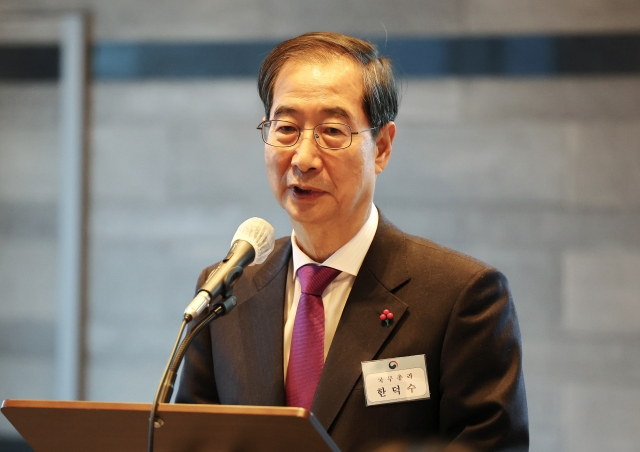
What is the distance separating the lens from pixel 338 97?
1864 mm

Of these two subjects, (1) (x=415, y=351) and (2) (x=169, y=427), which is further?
(1) (x=415, y=351)

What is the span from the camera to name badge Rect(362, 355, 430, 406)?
Result: 69.5 inches

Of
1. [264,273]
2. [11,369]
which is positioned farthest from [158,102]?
[264,273]

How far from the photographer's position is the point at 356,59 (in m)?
1.93

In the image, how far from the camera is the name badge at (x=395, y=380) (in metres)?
1.77

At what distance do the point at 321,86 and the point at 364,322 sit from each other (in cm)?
61

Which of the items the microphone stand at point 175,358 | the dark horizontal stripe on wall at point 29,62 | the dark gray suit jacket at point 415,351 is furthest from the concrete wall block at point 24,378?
the microphone stand at point 175,358

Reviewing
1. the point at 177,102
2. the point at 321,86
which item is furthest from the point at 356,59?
the point at 177,102

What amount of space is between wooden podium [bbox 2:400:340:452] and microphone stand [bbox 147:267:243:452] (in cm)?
2

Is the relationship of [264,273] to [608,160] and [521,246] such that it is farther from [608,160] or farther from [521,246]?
[608,160]

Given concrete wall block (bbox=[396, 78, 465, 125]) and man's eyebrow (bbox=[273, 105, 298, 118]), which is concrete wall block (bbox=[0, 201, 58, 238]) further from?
man's eyebrow (bbox=[273, 105, 298, 118])

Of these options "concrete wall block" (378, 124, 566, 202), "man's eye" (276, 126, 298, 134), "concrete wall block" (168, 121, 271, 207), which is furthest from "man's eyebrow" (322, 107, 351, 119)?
"concrete wall block" (168, 121, 271, 207)

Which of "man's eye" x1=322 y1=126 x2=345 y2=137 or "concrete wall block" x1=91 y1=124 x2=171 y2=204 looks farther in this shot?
"concrete wall block" x1=91 y1=124 x2=171 y2=204

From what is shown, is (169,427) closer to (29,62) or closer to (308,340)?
(308,340)
